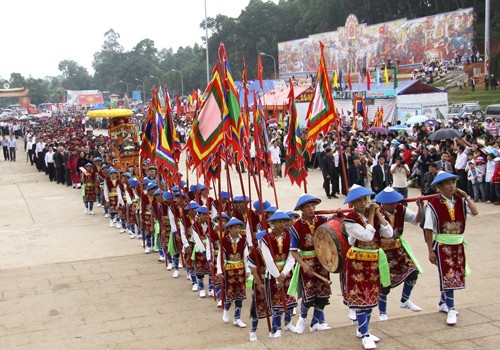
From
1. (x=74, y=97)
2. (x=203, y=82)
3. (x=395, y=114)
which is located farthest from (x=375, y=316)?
(x=74, y=97)

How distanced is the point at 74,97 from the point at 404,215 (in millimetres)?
99602

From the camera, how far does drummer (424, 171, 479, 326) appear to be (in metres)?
7.14

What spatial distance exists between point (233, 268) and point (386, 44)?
49.8m

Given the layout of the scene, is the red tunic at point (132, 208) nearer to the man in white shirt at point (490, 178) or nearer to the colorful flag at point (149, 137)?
the colorful flag at point (149, 137)

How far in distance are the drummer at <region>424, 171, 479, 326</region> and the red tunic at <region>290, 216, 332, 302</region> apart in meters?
1.20

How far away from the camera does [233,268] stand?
27.6 feet

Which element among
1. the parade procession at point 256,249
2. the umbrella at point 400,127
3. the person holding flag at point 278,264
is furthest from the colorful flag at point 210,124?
the umbrella at point 400,127

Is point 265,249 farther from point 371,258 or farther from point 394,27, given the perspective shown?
point 394,27

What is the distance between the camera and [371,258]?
21.6ft

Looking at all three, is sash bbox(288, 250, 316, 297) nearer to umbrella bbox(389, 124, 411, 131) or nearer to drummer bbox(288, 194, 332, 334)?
drummer bbox(288, 194, 332, 334)

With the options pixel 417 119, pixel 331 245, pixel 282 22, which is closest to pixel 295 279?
pixel 331 245

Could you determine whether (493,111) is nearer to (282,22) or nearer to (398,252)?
(398,252)

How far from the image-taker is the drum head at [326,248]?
22.4ft

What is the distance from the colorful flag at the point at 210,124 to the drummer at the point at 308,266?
1834mm
